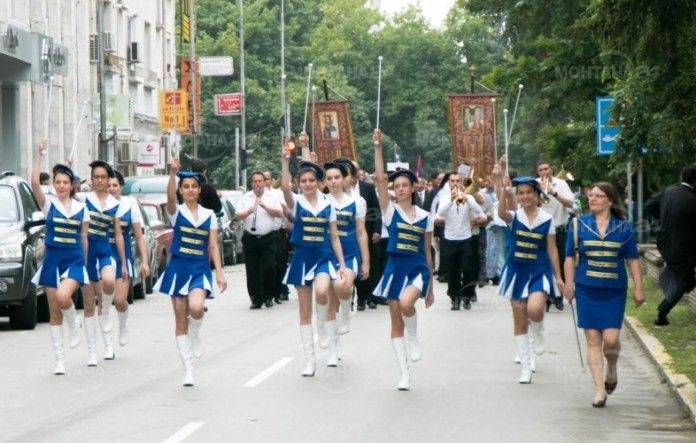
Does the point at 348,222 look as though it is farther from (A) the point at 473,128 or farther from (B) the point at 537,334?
(A) the point at 473,128

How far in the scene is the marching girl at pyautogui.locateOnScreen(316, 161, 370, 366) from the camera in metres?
15.1

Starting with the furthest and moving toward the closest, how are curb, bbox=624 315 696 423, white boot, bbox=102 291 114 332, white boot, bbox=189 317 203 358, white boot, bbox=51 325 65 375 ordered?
white boot, bbox=102 291 114 332 → white boot, bbox=51 325 65 375 → white boot, bbox=189 317 203 358 → curb, bbox=624 315 696 423

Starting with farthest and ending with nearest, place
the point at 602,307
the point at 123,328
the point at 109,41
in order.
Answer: the point at 109,41 → the point at 123,328 → the point at 602,307

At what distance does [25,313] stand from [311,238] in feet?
20.1

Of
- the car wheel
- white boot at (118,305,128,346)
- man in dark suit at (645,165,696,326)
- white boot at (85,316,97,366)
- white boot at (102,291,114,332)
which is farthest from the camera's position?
the car wheel

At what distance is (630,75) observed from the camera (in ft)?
64.5


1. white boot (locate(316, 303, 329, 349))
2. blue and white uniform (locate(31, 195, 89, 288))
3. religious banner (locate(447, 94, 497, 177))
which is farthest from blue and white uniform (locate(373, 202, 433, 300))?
religious banner (locate(447, 94, 497, 177))

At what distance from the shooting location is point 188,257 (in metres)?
14.1

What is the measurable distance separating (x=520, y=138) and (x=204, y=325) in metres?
56.5

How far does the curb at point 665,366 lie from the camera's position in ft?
40.4

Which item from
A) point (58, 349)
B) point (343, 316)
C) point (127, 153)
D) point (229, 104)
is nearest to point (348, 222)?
point (343, 316)

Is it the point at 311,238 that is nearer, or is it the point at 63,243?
the point at 311,238

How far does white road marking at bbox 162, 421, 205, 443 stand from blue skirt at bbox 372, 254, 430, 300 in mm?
2772

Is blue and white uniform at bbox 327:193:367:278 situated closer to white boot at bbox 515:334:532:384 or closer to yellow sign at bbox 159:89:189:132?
white boot at bbox 515:334:532:384
